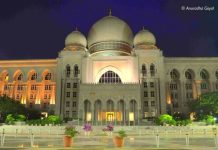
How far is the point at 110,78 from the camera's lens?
60.7m

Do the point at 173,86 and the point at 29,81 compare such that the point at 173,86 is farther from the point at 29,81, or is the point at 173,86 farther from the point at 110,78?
the point at 29,81

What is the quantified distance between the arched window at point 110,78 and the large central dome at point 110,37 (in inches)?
215

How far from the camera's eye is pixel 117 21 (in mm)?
66312

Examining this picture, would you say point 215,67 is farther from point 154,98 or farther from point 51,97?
point 51,97

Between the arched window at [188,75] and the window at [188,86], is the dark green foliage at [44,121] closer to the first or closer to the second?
the window at [188,86]

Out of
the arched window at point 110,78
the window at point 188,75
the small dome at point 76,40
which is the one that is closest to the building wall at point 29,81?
the small dome at point 76,40

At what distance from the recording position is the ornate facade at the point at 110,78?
53.8m

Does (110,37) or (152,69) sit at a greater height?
(110,37)

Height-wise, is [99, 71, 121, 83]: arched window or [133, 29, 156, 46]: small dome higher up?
[133, 29, 156, 46]: small dome

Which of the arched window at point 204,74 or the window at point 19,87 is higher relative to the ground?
the arched window at point 204,74

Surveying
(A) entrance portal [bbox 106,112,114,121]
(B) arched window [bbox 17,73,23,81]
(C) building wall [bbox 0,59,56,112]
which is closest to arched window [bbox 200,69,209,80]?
(A) entrance portal [bbox 106,112,114,121]

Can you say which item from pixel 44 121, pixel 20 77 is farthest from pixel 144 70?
pixel 20 77

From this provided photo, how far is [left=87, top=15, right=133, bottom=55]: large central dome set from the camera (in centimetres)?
6341

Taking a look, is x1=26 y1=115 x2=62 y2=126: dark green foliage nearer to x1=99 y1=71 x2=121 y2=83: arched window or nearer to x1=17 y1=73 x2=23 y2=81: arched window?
x1=99 y1=71 x2=121 y2=83: arched window
